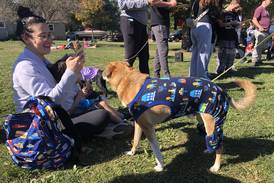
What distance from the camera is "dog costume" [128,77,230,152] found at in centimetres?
337

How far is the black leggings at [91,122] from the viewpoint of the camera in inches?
168

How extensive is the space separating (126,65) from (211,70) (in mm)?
7369

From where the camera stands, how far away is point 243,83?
12.5 feet

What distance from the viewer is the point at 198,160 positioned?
3859 mm

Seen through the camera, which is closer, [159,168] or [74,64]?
[74,64]

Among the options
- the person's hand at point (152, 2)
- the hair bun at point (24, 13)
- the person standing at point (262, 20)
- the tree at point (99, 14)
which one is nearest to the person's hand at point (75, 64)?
the hair bun at point (24, 13)

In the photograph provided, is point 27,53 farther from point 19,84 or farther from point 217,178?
point 217,178

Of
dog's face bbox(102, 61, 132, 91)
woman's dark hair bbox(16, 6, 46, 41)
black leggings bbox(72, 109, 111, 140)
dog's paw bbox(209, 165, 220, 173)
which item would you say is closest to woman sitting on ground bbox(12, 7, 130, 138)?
woman's dark hair bbox(16, 6, 46, 41)

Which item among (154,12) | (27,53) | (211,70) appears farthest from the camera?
(211,70)

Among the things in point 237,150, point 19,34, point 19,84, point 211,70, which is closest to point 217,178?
point 237,150

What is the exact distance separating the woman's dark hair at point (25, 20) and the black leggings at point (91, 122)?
1.25 metres

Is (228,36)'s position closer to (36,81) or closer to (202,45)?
(202,45)

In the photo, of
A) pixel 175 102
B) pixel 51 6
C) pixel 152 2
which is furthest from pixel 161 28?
pixel 51 6

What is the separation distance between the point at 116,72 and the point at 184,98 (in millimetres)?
778
